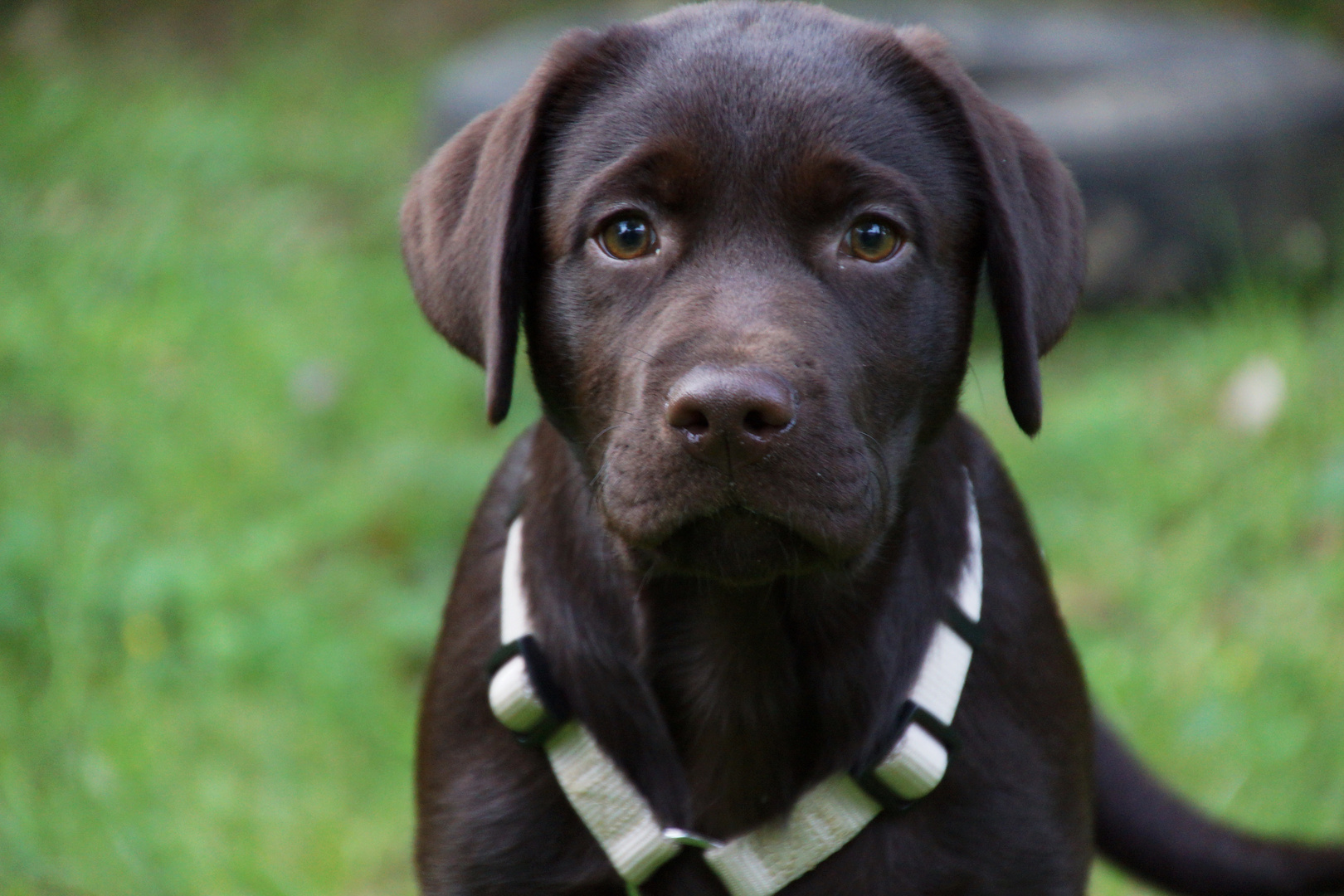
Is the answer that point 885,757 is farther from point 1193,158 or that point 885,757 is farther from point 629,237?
point 1193,158

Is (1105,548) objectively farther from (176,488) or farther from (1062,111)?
(176,488)

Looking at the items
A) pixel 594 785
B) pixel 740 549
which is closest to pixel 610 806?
pixel 594 785

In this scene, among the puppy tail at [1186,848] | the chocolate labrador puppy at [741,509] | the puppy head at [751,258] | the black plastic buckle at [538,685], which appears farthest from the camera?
the puppy tail at [1186,848]

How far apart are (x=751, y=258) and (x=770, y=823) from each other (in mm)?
857

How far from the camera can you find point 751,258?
7.00 feet

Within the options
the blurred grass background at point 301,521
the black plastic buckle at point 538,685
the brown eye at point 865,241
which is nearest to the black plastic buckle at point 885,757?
the black plastic buckle at point 538,685

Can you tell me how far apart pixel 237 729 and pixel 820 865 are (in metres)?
1.93

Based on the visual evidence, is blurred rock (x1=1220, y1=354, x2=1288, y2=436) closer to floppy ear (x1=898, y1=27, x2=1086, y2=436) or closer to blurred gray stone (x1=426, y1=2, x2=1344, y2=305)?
blurred gray stone (x1=426, y1=2, x2=1344, y2=305)

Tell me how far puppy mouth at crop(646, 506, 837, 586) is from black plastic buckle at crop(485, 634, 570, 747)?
0.99 feet

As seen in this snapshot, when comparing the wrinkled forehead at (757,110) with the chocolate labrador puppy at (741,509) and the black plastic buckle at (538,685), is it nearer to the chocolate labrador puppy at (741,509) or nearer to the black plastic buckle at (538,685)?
the chocolate labrador puppy at (741,509)

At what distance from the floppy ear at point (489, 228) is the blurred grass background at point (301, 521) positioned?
1.50 meters

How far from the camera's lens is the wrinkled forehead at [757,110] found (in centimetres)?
215

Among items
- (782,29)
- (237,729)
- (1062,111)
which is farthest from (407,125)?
(782,29)

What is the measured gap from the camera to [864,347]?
84.0 inches
